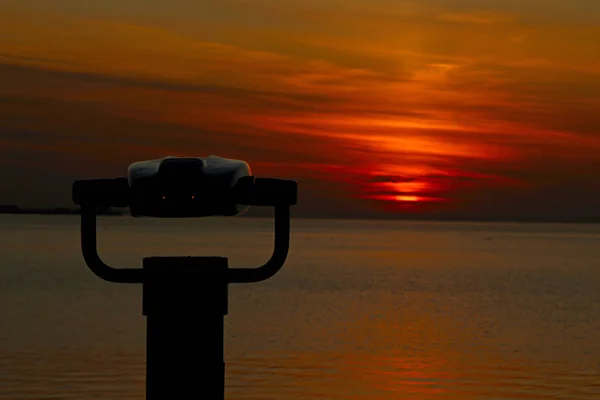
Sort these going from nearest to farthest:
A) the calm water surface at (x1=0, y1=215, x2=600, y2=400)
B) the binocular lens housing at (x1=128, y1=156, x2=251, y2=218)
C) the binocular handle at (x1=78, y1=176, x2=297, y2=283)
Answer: the binocular lens housing at (x1=128, y1=156, x2=251, y2=218) → the binocular handle at (x1=78, y1=176, x2=297, y2=283) → the calm water surface at (x1=0, y1=215, x2=600, y2=400)

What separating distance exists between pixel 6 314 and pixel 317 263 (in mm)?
57653

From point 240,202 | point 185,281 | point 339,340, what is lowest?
point 339,340

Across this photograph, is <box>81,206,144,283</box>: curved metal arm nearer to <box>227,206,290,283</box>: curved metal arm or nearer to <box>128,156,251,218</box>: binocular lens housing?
<box>128,156,251,218</box>: binocular lens housing

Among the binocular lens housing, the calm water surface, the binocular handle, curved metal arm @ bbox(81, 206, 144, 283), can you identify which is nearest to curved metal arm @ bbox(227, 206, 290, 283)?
the binocular handle

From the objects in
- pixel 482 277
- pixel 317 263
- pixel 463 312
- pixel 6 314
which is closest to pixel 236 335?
pixel 6 314

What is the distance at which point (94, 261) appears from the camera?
12.8 ft

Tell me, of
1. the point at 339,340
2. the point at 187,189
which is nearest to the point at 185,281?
the point at 187,189

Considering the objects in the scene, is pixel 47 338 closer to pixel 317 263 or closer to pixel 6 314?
pixel 6 314

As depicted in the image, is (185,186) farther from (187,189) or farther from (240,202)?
(240,202)

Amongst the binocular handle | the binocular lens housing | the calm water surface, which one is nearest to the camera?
the binocular lens housing

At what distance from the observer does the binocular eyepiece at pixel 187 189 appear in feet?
12.3

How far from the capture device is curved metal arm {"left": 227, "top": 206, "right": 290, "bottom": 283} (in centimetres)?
384

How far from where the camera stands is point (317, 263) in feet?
325

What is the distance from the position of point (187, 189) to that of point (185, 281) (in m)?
0.31
